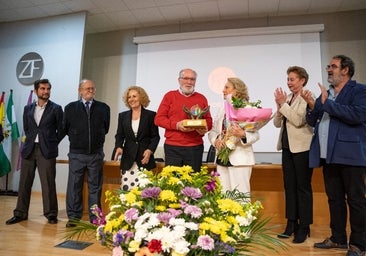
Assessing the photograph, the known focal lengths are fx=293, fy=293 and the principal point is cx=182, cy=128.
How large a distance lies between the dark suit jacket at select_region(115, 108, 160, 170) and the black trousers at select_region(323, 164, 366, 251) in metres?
1.44

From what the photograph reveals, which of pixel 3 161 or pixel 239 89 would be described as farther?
pixel 3 161

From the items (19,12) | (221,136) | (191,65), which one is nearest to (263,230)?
(221,136)

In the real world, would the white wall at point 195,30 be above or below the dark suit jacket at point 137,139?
above

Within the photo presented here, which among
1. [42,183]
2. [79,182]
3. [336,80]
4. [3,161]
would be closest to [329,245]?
[336,80]

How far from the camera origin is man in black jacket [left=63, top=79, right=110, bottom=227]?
2811 millimetres

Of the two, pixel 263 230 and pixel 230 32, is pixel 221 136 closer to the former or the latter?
pixel 263 230

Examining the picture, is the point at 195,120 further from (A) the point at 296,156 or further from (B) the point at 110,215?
(B) the point at 110,215

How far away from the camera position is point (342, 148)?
1972mm

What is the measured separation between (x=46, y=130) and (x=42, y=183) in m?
0.55

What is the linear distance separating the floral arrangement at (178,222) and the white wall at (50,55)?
433 cm

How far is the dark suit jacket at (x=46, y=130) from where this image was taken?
9.89 feet

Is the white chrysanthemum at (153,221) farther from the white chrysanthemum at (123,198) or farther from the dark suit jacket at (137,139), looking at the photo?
the dark suit jacket at (137,139)

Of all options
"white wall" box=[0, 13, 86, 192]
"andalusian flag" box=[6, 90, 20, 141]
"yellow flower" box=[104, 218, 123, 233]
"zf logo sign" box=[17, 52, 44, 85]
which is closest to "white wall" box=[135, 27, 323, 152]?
"white wall" box=[0, 13, 86, 192]

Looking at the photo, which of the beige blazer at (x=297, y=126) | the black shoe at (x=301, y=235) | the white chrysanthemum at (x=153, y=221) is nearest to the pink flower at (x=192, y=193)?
the white chrysanthemum at (x=153, y=221)
